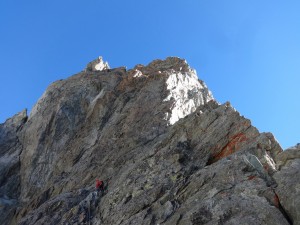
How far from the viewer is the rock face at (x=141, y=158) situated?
2441cm

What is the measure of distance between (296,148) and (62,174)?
26931 mm

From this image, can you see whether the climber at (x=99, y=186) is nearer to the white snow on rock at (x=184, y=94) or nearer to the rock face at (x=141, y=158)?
the rock face at (x=141, y=158)

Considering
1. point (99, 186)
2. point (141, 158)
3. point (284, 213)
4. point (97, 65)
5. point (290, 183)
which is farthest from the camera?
point (97, 65)

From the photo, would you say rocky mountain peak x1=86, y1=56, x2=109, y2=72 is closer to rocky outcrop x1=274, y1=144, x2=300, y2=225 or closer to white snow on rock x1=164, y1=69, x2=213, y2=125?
white snow on rock x1=164, y1=69, x2=213, y2=125

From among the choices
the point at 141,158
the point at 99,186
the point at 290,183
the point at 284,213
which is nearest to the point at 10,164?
the point at 99,186

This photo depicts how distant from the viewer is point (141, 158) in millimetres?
37406

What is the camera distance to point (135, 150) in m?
41.9

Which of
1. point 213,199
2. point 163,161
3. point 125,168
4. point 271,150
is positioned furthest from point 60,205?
point 271,150

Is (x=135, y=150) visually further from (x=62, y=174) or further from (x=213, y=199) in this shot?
(x=213, y=199)

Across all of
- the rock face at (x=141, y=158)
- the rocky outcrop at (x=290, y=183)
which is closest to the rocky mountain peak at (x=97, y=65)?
the rock face at (x=141, y=158)

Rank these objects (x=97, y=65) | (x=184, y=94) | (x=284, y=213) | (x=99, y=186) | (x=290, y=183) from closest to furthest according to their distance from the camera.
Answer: (x=284, y=213) < (x=290, y=183) < (x=99, y=186) < (x=184, y=94) < (x=97, y=65)

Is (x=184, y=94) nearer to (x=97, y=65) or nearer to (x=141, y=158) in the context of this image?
(x=97, y=65)

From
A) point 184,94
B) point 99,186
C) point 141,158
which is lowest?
point 99,186

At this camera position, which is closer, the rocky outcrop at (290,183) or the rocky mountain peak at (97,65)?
the rocky outcrop at (290,183)
